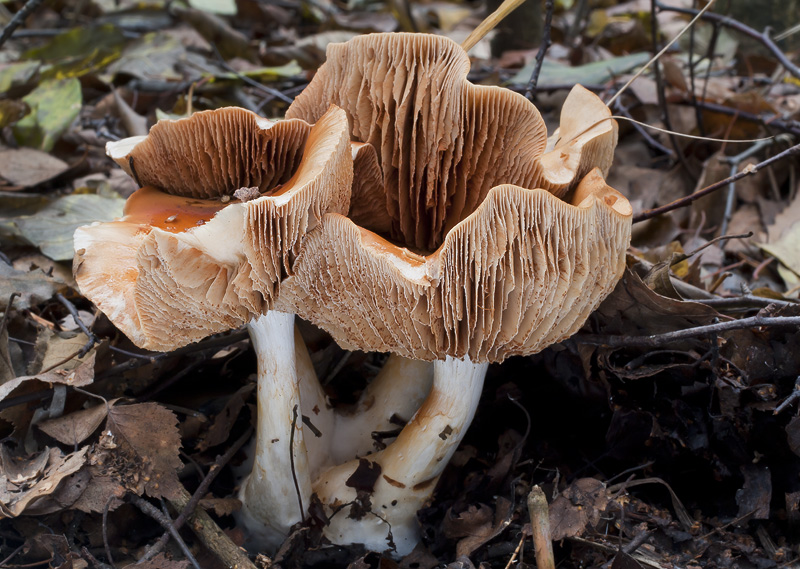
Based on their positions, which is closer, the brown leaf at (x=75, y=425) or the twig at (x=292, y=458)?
the brown leaf at (x=75, y=425)

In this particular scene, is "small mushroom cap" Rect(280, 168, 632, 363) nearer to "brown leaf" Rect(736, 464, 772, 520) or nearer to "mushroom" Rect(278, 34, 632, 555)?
"mushroom" Rect(278, 34, 632, 555)

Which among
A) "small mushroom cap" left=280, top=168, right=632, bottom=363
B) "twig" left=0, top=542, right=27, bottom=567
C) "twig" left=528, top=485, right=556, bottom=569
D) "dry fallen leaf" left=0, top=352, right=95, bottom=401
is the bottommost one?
"twig" left=0, top=542, right=27, bottom=567

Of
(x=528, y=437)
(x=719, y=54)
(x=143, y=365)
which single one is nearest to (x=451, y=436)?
(x=528, y=437)

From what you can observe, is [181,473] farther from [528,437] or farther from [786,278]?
[786,278]

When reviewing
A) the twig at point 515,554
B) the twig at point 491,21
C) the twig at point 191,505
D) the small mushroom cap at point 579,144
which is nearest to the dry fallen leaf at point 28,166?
the twig at point 191,505

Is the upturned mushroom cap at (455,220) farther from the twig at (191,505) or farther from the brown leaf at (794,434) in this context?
the brown leaf at (794,434)

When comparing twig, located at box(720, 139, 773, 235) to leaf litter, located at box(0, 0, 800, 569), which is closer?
leaf litter, located at box(0, 0, 800, 569)

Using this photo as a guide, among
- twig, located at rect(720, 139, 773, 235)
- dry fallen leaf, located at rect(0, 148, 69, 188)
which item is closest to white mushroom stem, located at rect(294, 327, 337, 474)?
dry fallen leaf, located at rect(0, 148, 69, 188)
